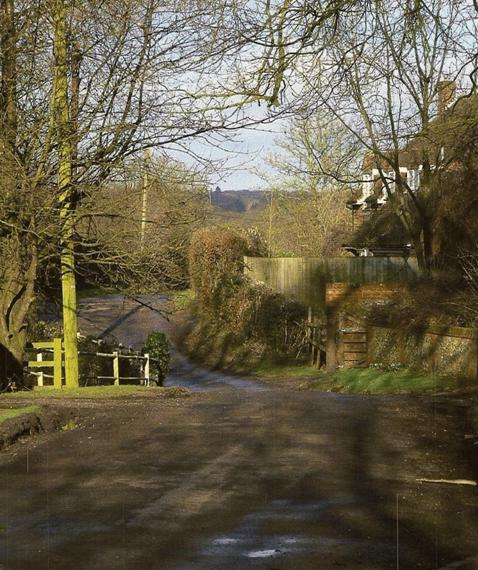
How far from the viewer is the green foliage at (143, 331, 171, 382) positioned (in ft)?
112

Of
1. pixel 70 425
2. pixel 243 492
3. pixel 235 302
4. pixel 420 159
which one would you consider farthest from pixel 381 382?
pixel 235 302

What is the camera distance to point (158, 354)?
3512 cm

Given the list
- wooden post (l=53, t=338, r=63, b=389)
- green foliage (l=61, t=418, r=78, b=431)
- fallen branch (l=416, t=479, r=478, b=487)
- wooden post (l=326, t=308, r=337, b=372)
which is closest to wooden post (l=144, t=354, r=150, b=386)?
wooden post (l=326, t=308, r=337, b=372)

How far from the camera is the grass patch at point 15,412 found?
44.9 ft

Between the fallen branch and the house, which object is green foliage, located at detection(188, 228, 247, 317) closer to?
the house

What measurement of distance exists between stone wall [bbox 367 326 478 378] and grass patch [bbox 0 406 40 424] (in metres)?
11.0

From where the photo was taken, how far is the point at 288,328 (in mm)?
41094

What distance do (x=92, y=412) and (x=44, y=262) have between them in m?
9.22

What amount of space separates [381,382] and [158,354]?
1221 centimetres

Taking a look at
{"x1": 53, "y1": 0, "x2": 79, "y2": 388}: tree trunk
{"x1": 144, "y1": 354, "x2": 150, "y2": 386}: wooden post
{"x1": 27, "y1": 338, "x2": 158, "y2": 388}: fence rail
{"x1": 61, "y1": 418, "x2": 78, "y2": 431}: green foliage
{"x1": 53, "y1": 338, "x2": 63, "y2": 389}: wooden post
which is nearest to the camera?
{"x1": 61, "y1": 418, "x2": 78, "y2": 431}: green foliage

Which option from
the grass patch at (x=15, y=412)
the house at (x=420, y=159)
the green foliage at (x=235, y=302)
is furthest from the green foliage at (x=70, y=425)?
the green foliage at (x=235, y=302)

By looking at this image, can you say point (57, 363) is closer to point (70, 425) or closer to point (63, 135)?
point (63, 135)

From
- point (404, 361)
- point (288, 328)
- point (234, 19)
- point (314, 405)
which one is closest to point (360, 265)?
point (288, 328)

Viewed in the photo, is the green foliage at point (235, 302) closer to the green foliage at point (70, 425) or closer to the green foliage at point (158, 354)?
the green foliage at point (158, 354)
